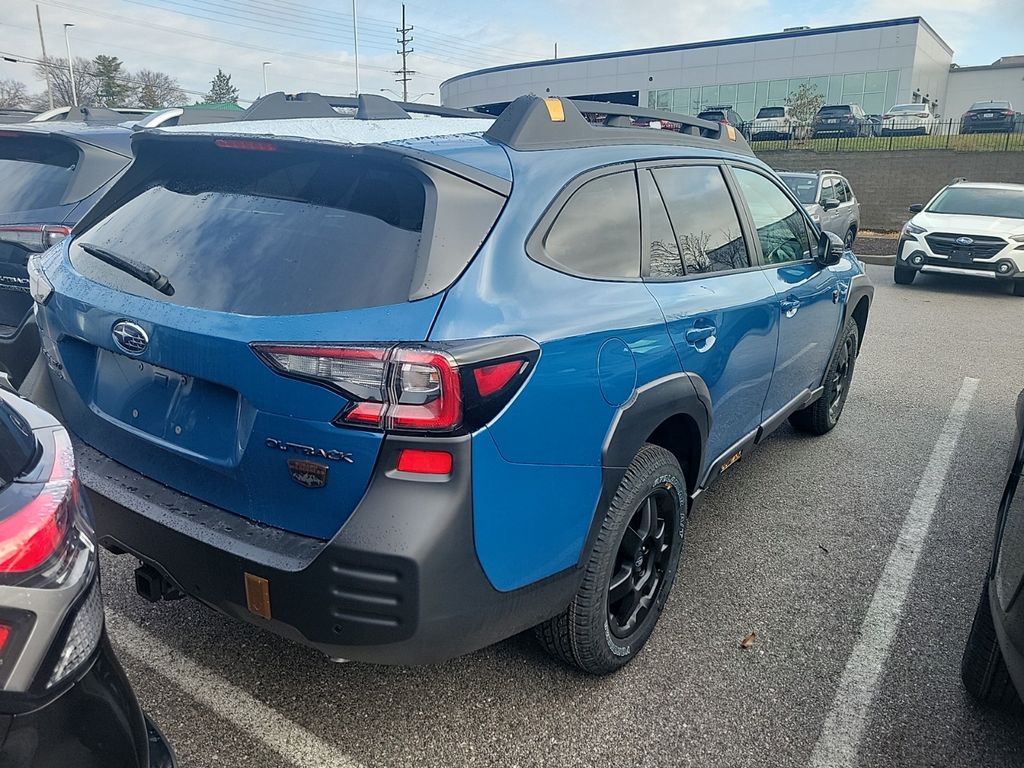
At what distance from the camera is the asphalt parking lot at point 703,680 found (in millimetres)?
2355

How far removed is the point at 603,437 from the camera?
7.45 feet

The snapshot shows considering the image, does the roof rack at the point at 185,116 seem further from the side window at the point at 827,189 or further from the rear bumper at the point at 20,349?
the side window at the point at 827,189

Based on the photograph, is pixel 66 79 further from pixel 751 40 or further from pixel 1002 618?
pixel 1002 618

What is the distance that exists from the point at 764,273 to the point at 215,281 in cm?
239

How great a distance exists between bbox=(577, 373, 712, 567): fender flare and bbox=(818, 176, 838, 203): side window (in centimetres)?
1172

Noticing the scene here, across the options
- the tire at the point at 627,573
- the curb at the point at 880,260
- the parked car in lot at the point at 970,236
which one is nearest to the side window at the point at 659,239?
the tire at the point at 627,573

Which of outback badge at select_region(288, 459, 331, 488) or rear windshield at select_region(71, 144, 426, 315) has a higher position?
rear windshield at select_region(71, 144, 426, 315)

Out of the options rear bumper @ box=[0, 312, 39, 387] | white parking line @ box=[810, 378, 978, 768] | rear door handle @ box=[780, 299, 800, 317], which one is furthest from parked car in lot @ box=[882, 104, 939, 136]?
rear bumper @ box=[0, 312, 39, 387]

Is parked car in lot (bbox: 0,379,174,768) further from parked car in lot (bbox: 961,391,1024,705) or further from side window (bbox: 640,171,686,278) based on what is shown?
parked car in lot (bbox: 961,391,1024,705)

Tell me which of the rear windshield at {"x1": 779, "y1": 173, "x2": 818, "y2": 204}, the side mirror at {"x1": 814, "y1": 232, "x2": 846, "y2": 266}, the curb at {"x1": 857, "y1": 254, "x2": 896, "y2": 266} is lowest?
the curb at {"x1": 857, "y1": 254, "x2": 896, "y2": 266}

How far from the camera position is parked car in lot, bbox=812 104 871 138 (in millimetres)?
30875

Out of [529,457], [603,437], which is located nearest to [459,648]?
[529,457]

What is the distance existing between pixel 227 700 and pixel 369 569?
1.03m

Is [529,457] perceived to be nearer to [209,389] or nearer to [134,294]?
[209,389]
